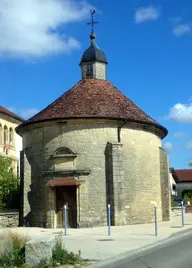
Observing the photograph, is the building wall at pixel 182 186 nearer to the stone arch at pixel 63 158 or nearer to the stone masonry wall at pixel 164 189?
the stone masonry wall at pixel 164 189

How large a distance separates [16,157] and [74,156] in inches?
900

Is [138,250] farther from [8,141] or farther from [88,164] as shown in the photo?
[8,141]

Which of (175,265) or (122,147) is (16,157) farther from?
(175,265)

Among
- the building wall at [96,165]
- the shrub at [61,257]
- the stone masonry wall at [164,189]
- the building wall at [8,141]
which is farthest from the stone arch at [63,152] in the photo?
the building wall at [8,141]

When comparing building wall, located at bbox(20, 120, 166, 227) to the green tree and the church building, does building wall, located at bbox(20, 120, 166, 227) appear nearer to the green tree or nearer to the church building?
the church building

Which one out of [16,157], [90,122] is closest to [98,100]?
[90,122]

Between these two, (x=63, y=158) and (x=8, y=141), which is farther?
(x=8, y=141)

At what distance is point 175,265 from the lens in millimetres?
9680

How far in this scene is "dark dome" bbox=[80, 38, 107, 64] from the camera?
28.0 m

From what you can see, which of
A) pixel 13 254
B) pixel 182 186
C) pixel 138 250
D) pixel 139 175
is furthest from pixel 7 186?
pixel 182 186

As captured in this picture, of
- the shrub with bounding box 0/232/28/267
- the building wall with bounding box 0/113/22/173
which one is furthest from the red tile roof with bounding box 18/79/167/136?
the building wall with bounding box 0/113/22/173

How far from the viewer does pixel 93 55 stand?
92.2 ft

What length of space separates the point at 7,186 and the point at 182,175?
6017 cm

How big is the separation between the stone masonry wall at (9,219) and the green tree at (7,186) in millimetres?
576
